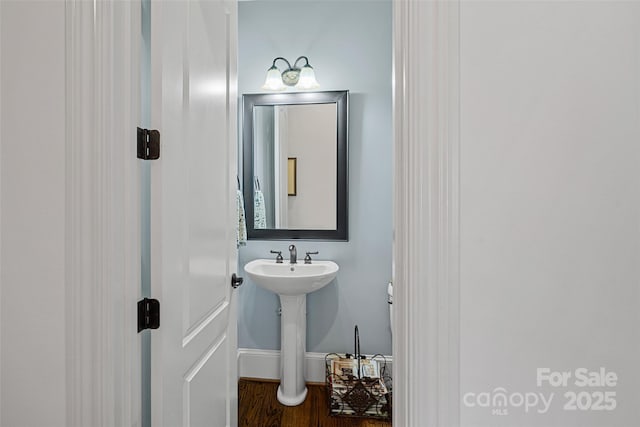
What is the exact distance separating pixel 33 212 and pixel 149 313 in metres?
0.37

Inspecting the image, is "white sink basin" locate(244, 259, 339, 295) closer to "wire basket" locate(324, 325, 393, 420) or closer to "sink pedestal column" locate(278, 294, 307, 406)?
"sink pedestal column" locate(278, 294, 307, 406)

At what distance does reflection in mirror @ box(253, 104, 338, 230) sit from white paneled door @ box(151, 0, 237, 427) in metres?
0.81

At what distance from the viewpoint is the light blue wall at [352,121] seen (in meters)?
2.08

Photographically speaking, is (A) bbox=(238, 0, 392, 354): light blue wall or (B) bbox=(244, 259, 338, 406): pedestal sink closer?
(B) bbox=(244, 259, 338, 406): pedestal sink

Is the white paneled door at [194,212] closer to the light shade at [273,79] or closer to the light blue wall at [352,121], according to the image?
the light shade at [273,79]

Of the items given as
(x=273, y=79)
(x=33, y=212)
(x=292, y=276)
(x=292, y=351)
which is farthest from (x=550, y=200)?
(x=273, y=79)

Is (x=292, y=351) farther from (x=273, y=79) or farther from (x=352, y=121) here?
(x=273, y=79)

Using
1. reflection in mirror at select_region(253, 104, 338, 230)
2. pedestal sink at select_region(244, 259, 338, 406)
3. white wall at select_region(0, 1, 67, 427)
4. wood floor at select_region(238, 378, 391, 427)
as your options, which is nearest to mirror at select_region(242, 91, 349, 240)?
reflection in mirror at select_region(253, 104, 338, 230)

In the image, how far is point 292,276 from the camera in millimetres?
1783

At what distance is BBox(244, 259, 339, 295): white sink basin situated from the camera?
177cm

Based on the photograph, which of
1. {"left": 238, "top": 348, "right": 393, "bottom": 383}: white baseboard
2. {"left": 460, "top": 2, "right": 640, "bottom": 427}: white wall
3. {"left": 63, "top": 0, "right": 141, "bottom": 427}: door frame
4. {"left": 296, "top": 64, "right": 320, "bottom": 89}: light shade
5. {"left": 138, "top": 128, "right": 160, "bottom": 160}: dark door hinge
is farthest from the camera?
{"left": 238, "top": 348, "right": 393, "bottom": 383}: white baseboard

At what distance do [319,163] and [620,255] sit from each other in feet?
→ 5.59

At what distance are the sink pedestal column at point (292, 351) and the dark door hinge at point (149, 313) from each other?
1.11 metres

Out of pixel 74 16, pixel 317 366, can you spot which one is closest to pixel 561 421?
pixel 74 16
